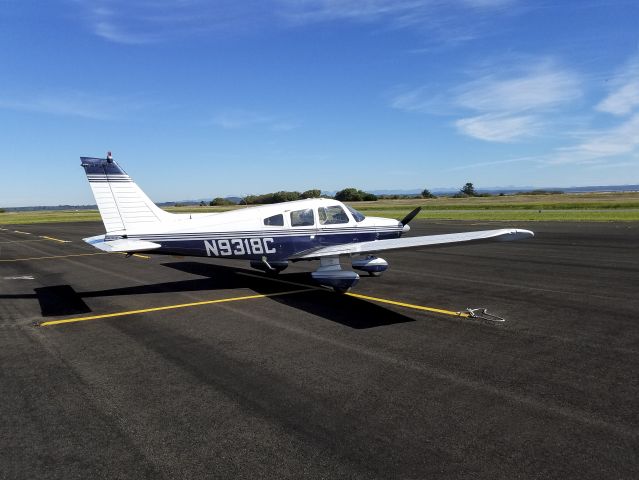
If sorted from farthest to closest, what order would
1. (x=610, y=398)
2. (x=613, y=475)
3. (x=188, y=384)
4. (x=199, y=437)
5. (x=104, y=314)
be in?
1. (x=104, y=314)
2. (x=188, y=384)
3. (x=610, y=398)
4. (x=199, y=437)
5. (x=613, y=475)

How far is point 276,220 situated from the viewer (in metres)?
Answer: 12.1

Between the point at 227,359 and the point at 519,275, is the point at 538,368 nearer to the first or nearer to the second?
the point at 227,359

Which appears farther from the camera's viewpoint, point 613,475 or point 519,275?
point 519,275

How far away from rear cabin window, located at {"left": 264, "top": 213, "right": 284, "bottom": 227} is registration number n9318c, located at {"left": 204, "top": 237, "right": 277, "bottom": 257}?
46 cm

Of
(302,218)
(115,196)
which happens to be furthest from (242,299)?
(115,196)

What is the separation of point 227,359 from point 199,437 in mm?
2266

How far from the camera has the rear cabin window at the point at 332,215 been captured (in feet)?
41.2

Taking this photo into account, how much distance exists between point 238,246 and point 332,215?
290 cm

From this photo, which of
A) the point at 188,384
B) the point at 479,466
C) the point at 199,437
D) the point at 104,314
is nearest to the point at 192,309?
the point at 104,314

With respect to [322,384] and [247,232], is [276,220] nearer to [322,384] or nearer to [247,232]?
[247,232]

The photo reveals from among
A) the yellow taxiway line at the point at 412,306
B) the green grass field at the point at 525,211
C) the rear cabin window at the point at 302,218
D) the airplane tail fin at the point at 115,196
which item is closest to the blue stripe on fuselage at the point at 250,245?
the rear cabin window at the point at 302,218

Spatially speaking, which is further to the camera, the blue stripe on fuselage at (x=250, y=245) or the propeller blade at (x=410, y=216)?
the propeller blade at (x=410, y=216)

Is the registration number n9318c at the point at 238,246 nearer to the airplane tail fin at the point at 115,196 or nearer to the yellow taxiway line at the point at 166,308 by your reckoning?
the yellow taxiway line at the point at 166,308

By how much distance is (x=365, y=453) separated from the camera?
4.13 meters
